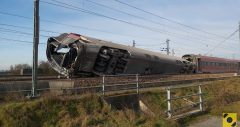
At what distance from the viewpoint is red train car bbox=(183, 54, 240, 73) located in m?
46.2

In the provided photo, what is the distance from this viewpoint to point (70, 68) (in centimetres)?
2202

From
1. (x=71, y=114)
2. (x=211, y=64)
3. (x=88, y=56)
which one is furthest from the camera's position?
(x=211, y=64)

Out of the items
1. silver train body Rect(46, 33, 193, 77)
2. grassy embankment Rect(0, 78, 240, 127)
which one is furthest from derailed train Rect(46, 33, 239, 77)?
grassy embankment Rect(0, 78, 240, 127)

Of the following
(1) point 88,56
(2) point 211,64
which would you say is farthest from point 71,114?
(2) point 211,64

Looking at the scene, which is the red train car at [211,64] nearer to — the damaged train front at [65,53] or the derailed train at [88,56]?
the derailed train at [88,56]

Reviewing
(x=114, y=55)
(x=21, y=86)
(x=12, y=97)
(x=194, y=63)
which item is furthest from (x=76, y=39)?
(x=194, y=63)

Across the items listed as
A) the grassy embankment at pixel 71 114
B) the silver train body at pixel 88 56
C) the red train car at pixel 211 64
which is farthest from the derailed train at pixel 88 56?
the red train car at pixel 211 64

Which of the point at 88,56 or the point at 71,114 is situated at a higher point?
the point at 88,56

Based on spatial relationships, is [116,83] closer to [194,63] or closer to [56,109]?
[56,109]

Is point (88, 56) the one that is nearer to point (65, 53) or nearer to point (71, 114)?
point (65, 53)

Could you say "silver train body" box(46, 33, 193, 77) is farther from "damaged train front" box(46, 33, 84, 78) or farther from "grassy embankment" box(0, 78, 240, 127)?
"grassy embankment" box(0, 78, 240, 127)

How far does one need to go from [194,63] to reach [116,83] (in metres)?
31.3

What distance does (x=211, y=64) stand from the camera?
51.0m

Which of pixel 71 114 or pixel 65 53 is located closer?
pixel 71 114
